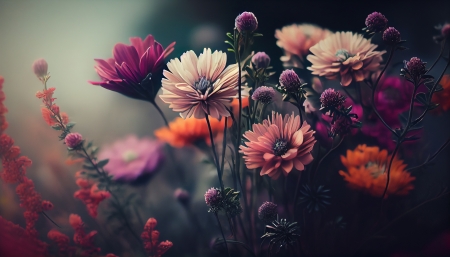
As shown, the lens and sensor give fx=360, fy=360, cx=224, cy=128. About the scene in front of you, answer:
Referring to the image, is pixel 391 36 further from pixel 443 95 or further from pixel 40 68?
pixel 40 68

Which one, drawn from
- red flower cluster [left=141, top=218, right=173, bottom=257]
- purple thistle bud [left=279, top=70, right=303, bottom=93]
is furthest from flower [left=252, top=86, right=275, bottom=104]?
red flower cluster [left=141, top=218, right=173, bottom=257]

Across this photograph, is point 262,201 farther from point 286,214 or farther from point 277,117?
point 277,117

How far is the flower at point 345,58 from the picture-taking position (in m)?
0.71

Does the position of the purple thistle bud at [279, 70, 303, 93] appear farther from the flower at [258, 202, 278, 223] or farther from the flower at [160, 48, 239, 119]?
the flower at [258, 202, 278, 223]

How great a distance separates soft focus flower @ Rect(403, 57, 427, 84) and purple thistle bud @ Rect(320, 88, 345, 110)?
0.46 feet

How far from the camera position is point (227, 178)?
725 mm

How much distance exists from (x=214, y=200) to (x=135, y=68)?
0.94 feet

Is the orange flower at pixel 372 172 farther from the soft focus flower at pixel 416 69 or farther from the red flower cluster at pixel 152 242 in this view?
the red flower cluster at pixel 152 242

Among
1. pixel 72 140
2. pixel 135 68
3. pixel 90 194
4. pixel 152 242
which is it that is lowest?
Answer: pixel 152 242

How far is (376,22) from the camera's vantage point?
2.27ft

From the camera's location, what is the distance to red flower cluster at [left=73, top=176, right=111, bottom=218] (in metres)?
0.72

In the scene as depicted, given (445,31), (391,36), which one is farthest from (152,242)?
(445,31)

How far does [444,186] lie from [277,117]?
0.40 metres

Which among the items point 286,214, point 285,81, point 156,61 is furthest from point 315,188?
point 156,61
